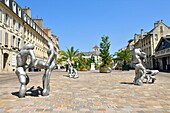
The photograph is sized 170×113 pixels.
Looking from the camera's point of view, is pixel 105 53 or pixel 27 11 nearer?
pixel 105 53

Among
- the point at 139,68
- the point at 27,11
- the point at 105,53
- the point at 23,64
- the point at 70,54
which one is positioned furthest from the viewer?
the point at 27,11

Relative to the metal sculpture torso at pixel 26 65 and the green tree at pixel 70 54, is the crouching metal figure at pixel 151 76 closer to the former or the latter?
the metal sculpture torso at pixel 26 65

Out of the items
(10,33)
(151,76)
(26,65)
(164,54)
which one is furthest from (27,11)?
(26,65)

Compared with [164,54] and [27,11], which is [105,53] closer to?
[164,54]

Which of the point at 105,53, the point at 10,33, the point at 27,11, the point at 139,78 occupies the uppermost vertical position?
the point at 27,11

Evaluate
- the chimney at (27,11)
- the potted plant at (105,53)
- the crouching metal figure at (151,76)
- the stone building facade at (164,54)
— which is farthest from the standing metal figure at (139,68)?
the chimney at (27,11)

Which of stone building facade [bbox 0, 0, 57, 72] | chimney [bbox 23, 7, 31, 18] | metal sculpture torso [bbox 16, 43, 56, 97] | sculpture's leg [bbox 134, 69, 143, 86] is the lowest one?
sculpture's leg [bbox 134, 69, 143, 86]

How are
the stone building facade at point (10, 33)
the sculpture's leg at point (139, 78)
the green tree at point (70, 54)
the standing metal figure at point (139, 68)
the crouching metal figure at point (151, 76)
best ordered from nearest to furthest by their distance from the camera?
1. the sculpture's leg at point (139, 78)
2. the standing metal figure at point (139, 68)
3. the crouching metal figure at point (151, 76)
4. the stone building facade at point (10, 33)
5. the green tree at point (70, 54)

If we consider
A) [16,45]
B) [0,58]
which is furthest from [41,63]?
[16,45]

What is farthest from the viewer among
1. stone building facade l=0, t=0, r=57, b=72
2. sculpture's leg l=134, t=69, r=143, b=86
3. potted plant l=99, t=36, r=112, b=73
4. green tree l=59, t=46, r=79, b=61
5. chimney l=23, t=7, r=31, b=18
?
chimney l=23, t=7, r=31, b=18

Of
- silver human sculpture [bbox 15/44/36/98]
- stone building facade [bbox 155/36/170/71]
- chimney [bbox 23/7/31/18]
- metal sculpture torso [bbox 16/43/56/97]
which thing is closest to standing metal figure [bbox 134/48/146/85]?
metal sculpture torso [bbox 16/43/56/97]

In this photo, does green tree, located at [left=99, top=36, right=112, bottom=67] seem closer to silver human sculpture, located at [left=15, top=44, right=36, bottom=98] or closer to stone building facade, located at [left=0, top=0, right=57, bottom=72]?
stone building facade, located at [left=0, top=0, right=57, bottom=72]

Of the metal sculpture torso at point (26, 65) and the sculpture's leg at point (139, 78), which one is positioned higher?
the metal sculpture torso at point (26, 65)

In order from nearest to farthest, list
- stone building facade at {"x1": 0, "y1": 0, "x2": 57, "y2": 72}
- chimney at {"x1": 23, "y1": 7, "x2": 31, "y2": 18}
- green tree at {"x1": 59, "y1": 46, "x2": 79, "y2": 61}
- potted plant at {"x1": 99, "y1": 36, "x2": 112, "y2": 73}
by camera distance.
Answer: stone building facade at {"x1": 0, "y1": 0, "x2": 57, "y2": 72} → potted plant at {"x1": 99, "y1": 36, "x2": 112, "y2": 73} → green tree at {"x1": 59, "y1": 46, "x2": 79, "y2": 61} → chimney at {"x1": 23, "y1": 7, "x2": 31, "y2": 18}
